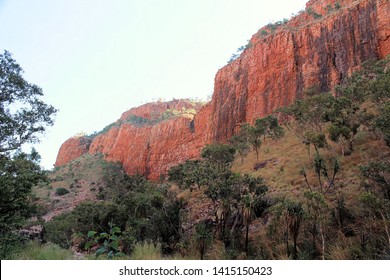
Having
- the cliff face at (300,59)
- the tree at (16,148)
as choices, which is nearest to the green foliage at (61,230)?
the tree at (16,148)

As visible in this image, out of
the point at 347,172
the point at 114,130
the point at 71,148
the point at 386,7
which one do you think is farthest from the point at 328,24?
the point at 71,148

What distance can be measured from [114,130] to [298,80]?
41462mm

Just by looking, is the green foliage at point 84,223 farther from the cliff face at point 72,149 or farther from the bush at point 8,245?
the cliff face at point 72,149

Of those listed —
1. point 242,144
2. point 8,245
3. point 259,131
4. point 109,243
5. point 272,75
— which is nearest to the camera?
point 109,243

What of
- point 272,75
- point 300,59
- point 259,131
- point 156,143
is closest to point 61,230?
point 259,131

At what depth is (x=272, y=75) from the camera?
120 feet

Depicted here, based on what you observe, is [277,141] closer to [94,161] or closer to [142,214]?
[142,214]

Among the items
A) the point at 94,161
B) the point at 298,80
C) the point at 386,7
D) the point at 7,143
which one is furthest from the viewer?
the point at 94,161

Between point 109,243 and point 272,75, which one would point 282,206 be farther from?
point 272,75

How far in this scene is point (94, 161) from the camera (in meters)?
56.3

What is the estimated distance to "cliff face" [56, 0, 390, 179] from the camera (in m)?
29.8

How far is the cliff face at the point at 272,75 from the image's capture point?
97.7 ft

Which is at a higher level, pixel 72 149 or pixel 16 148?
pixel 72 149

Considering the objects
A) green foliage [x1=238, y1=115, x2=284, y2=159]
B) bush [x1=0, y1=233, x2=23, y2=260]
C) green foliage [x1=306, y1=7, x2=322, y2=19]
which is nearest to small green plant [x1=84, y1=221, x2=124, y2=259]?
bush [x1=0, y1=233, x2=23, y2=260]
